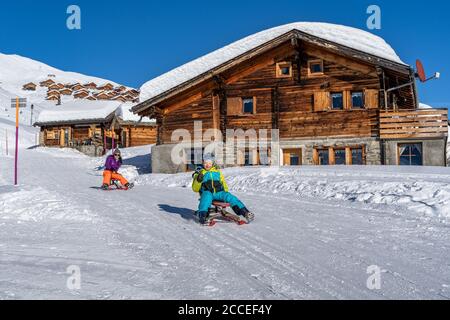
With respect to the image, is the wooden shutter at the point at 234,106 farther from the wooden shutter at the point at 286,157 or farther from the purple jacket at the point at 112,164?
the purple jacket at the point at 112,164

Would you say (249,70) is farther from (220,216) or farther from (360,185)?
(220,216)

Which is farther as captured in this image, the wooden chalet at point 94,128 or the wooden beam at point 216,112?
the wooden chalet at point 94,128

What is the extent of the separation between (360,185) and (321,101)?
29.5 ft

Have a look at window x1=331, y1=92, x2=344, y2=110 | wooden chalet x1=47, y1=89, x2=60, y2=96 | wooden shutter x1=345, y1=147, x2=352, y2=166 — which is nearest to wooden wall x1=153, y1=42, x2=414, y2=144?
window x1=331, y1=92, x2=344, y2=110

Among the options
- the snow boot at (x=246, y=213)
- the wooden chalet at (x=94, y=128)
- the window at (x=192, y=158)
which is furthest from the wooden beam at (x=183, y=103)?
the wooden chalet at (x=94, y=128)

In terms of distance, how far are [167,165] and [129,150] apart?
1405 cm

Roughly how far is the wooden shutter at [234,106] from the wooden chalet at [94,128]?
1950cm

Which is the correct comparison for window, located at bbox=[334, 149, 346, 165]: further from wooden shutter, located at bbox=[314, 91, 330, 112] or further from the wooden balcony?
wooden shutter, located at bbox=[314, 91, 330, 112]

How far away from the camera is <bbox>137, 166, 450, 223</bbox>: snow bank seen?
305 inches

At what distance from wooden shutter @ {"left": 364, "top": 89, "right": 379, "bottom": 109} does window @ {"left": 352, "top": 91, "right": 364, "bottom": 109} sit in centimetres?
28

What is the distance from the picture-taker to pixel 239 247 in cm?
509

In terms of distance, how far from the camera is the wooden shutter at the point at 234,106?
775 inches

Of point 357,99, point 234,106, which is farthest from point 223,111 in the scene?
point 357,99
